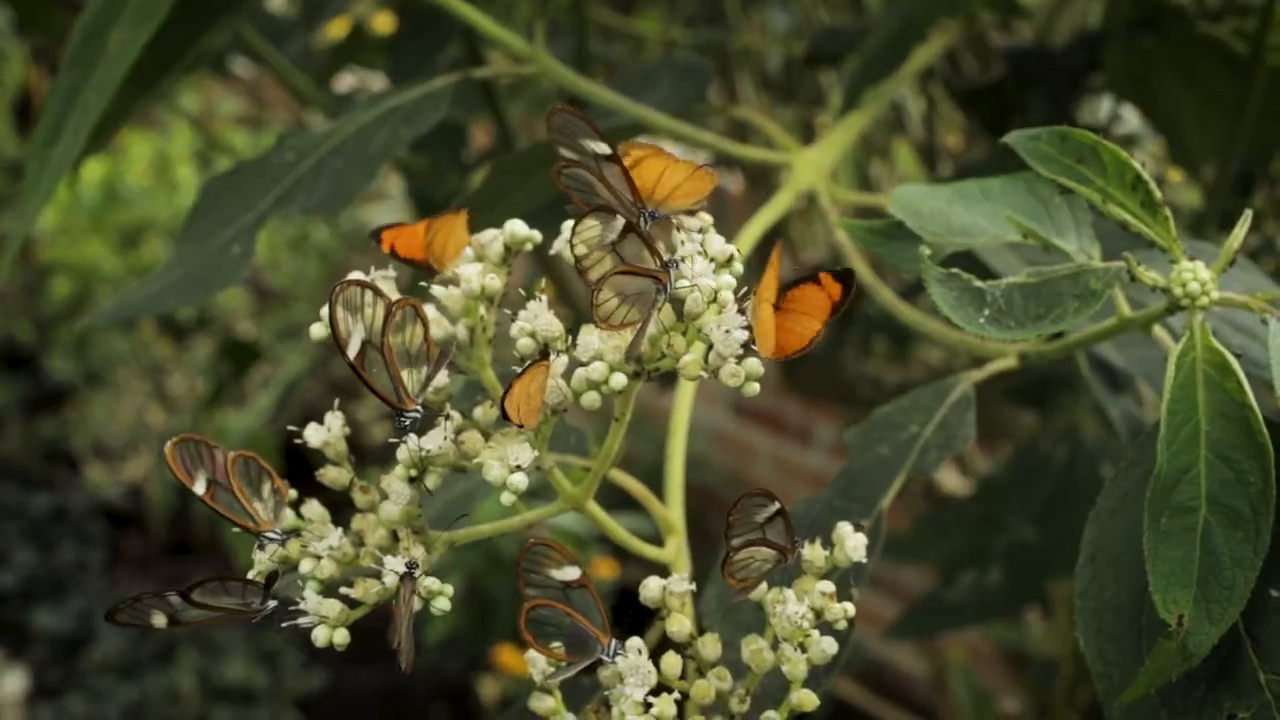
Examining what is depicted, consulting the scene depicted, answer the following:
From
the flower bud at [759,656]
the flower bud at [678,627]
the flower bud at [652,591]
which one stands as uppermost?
the flower bud at [652,591]

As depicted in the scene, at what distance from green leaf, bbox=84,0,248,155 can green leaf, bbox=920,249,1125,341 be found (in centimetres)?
41

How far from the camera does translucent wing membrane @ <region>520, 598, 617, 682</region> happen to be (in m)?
0.32

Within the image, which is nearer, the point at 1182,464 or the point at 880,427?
the point at 1182,464

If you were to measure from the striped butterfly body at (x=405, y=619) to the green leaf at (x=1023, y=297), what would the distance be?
0.18m

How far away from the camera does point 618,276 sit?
11.4 inches

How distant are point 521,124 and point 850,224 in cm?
85

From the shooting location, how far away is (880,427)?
0.48 metres

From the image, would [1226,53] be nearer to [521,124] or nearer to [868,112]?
[868,112]

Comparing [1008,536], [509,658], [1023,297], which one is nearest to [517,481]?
[1023,297]

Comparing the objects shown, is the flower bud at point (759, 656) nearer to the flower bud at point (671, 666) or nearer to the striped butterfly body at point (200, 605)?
the flower bud at point (671, 666)

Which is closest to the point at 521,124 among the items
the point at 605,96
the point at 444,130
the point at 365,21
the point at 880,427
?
the point at 365,21

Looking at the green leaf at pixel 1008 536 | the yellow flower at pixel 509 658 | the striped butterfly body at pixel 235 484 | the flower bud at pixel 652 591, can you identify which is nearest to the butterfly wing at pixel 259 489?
the striped butterfly body at pixel 235 484

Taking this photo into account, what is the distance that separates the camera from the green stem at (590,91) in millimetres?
552

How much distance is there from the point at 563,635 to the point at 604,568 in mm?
1219
